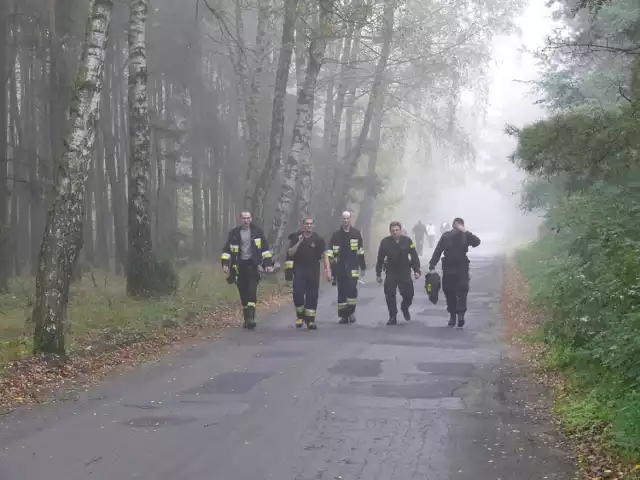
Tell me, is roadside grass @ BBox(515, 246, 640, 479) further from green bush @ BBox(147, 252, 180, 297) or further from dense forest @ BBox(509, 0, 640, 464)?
green bush @ BBox(147, 252, 180, 297)

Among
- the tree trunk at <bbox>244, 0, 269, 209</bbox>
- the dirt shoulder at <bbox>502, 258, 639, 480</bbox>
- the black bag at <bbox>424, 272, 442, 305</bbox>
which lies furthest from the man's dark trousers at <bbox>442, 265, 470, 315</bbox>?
the tree trunk at <bbox>244, 0, 269, 209</bbox>

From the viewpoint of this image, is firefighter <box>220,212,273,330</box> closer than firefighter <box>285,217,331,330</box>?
Yes

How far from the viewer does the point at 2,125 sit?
18750 millimetres

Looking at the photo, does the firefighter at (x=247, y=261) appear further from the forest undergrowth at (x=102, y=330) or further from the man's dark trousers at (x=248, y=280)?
the forest undergrowth at (x=102, y=330)

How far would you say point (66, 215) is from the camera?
36.6 feet

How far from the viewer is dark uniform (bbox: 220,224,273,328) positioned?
50.4 ft

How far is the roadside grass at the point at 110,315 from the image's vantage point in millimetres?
12297

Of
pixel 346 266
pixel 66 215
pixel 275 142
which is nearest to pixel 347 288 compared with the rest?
pixel 346 266

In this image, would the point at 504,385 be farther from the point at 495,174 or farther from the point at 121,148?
the point at 495,174

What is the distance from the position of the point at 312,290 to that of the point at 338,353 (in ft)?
10.6

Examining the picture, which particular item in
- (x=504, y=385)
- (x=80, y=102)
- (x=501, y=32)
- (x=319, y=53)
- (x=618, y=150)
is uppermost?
(x=501, y=32)

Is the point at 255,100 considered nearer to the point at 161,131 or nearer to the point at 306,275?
the point at 161,131

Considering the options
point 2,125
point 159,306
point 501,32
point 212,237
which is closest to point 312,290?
point 159,306

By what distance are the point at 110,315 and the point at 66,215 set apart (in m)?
3.93
